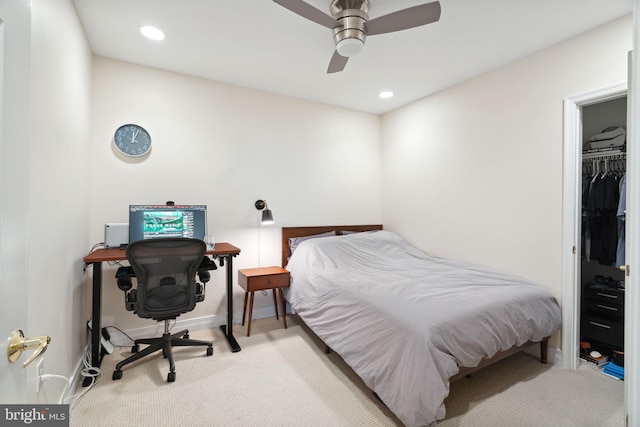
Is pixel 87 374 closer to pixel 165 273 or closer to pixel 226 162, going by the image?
pixel 165 273

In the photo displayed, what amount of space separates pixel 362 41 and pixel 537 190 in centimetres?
193

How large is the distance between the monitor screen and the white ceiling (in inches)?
53.9

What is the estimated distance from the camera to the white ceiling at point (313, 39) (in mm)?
2020

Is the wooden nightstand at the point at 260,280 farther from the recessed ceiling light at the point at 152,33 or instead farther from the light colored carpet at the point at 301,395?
the recessed ceiling light at the point at 152,33

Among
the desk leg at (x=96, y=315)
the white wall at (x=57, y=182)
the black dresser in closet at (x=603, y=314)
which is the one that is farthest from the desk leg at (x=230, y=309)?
the black dresser in closet at (x=603, y=314)

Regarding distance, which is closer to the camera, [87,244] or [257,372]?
[257,372]

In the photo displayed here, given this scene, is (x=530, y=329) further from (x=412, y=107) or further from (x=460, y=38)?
(x=412, y=107)

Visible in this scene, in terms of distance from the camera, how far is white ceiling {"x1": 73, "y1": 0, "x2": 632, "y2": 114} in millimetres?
2020

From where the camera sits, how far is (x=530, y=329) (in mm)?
2135

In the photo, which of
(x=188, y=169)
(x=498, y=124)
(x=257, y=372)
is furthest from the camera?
(x=188, y=169)

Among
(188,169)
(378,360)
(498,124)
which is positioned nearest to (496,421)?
(378,360)

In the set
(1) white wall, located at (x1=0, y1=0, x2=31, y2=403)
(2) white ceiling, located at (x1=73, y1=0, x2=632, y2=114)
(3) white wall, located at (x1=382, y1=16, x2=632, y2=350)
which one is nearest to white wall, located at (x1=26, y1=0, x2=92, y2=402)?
(2) white ceiling, located at (x1=73, y1=0, x2=632, y2=114)

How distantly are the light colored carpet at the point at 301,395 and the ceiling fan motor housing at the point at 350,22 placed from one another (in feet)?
7.76

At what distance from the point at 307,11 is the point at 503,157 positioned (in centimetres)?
219
